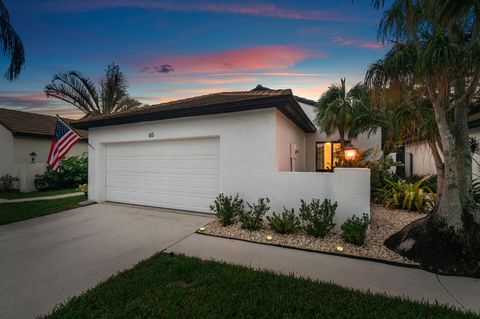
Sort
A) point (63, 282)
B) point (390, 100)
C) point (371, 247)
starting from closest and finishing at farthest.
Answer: point (63, 282)
point (371, 247)
point (390, 100)

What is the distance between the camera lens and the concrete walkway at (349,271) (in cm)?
269

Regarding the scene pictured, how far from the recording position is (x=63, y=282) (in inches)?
119

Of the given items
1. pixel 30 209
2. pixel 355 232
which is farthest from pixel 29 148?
pixel 355 232

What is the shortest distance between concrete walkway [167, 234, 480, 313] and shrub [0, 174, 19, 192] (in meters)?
14.2

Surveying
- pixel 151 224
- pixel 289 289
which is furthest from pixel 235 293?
pixel 151 224

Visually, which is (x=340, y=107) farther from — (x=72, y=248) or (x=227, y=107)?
(x=72, y=248)

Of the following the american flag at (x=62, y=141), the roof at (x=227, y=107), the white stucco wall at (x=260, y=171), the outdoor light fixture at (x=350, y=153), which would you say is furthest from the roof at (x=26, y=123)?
the outdoor light fixture at (x=350, y=153)

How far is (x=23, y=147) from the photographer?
13.2 meters

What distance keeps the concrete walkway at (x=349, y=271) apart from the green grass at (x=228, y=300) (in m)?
0.30

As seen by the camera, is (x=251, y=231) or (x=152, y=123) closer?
(x=251, y=231)

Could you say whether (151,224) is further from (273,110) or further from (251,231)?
(273,110)

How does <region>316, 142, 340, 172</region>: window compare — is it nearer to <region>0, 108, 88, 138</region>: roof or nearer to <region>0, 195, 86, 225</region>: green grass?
<region>0, 195, 86, 225</region>: green grass

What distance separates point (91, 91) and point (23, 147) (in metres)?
5.46

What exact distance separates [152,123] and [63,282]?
4951mm
